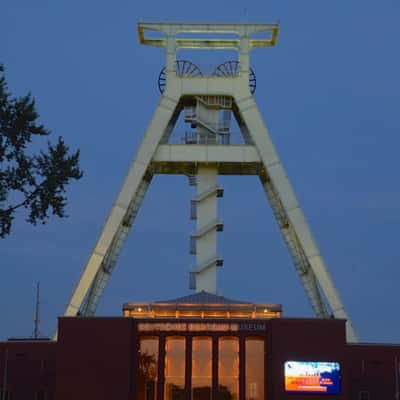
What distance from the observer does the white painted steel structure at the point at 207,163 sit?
5309cm

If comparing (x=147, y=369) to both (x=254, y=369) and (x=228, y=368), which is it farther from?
(x=254, y=369)

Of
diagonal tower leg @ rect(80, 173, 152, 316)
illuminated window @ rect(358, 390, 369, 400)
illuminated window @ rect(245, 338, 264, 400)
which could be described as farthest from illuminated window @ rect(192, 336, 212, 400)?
illuminated window @ rect(358, 390, 369, 400)

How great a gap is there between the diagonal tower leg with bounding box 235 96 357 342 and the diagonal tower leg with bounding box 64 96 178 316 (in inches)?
188

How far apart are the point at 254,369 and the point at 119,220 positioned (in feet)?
40.7

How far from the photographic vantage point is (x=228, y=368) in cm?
4791

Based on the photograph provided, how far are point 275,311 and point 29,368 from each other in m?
14.4

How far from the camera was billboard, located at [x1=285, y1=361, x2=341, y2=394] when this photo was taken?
46.3 meters

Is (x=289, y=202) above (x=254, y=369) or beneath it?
above

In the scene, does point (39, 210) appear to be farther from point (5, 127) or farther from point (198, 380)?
point (198, 380)

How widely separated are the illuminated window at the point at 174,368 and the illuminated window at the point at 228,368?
196cm

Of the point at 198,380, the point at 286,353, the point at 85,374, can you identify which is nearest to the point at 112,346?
the point at 85,374

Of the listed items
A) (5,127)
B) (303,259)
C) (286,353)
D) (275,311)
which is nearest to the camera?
(5,127)

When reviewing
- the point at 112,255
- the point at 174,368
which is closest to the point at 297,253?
the point at 112,255

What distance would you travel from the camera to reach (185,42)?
5722 centimetres
